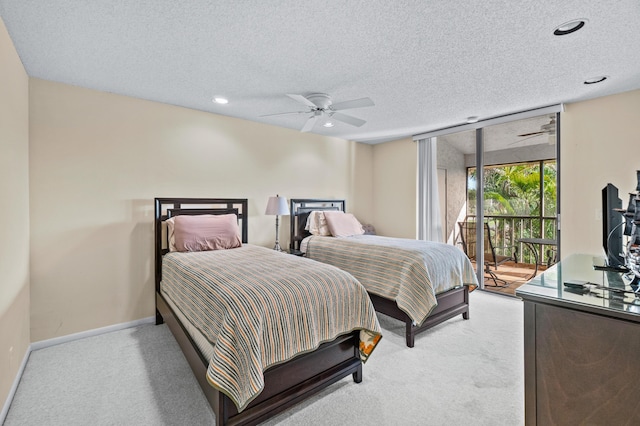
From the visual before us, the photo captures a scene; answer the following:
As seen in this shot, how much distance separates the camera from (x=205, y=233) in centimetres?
314

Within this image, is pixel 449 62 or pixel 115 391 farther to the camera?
pixel 449 62

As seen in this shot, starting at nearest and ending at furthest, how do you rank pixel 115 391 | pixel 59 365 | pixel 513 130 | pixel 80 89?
pixel 115 391, pixel 59 365, pixel 80 89, pixel 513 130

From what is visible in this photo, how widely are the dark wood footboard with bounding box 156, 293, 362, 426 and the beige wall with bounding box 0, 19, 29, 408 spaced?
1.10 metres

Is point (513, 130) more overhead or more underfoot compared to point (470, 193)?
more overhead

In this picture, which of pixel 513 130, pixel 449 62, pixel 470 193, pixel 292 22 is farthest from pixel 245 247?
pixel 513 130

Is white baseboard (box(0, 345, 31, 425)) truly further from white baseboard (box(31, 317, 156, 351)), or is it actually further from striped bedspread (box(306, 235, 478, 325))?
striped bedspread (box(306, 235, 478, 325))

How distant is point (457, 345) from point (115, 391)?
282 cm

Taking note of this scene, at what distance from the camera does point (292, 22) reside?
74.0 inches

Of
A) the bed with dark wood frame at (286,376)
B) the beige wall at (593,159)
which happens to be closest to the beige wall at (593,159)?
the beige wall at (593,159)

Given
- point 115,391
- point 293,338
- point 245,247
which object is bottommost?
point 115,391

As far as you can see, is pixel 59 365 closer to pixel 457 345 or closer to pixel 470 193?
pixel 457 345

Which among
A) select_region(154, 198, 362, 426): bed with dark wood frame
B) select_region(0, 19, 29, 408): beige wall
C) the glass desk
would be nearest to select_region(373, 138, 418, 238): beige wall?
select_region(154, 198, 362, 426): bed with dark wood frame

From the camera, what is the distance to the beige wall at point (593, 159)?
9.99 feet

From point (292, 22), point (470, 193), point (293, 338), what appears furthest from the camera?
point (470, 193)
